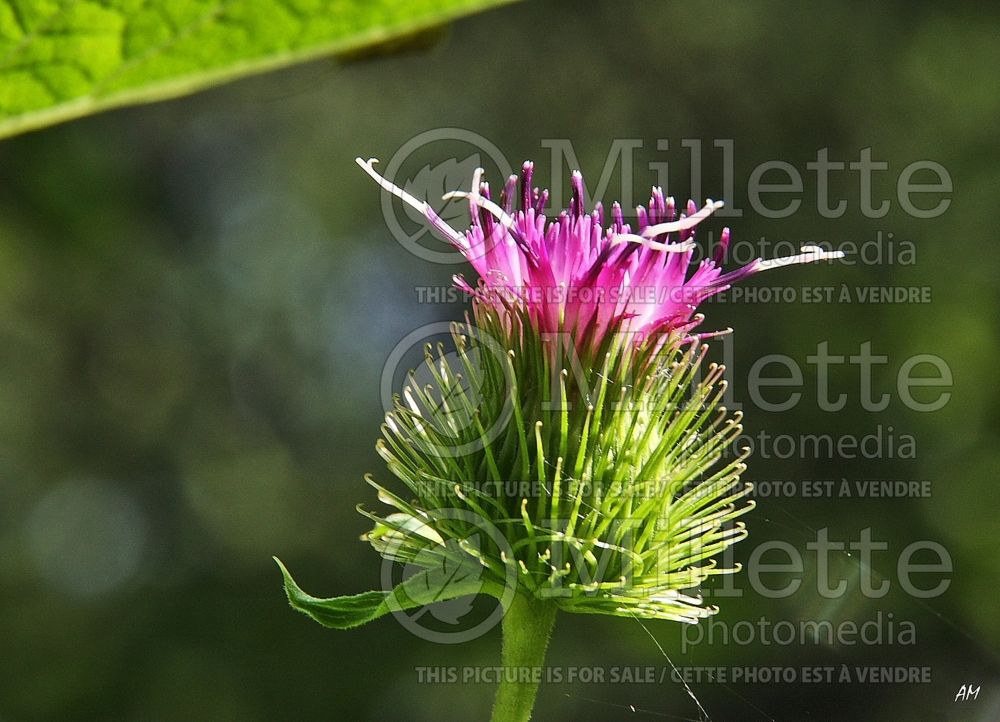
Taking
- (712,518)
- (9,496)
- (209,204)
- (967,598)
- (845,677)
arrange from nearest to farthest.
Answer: (712,518) < (845,677) < (967,598) < (9,496) < (209,204)

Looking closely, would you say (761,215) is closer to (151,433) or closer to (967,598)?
(967,598)

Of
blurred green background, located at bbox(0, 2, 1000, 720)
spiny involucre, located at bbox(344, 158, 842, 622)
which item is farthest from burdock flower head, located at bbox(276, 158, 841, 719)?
blurred green background, located at bbox(0, 2, 1000, 720)

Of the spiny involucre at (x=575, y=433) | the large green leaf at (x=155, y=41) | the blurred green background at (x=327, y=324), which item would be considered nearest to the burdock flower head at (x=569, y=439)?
the spiny involucre at (x=575, y=433)

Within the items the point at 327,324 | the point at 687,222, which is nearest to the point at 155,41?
the point at 687,222

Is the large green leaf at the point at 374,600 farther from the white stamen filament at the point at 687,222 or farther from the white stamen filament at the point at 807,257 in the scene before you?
the white stamen filament at the point at 807,257

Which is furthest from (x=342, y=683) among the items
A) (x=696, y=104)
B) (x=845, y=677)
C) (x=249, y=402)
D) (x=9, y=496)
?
(x=696, y=104)

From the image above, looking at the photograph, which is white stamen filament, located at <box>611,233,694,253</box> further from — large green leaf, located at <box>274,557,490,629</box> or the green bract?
large green leaf, located at <box>274,557,490,629</box>
